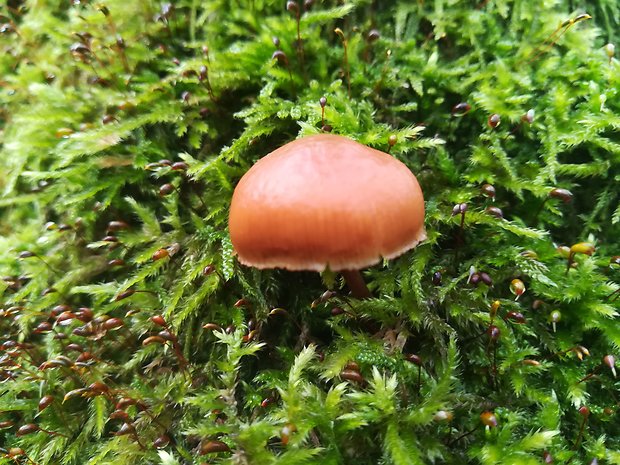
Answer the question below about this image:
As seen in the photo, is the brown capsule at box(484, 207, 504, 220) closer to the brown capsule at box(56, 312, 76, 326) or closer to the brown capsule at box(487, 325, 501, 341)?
the brown capsule at box(487, 325, 501, 341)

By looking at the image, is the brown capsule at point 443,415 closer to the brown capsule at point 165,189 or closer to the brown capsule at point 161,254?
the brown capsule at point 161,254

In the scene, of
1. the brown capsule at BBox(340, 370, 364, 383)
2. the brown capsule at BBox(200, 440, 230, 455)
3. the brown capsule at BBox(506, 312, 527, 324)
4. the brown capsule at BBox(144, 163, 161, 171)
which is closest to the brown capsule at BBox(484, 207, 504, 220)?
the brown capsule at BBox(506, 312, 527, 324)

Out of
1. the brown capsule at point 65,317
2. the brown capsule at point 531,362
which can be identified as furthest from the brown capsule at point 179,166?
the brown capsule at point 531,362

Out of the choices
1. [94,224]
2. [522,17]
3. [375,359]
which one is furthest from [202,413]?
[522,17]

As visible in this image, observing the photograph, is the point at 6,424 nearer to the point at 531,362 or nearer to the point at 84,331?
the point at 84,331

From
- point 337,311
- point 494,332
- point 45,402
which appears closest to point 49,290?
point 45,402

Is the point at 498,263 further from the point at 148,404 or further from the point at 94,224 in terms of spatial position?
the point at 94,224
